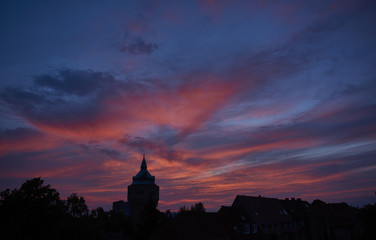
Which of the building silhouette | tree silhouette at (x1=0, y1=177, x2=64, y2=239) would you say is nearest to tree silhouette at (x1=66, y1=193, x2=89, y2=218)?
the building silhouette

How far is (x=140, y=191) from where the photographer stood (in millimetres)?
122750

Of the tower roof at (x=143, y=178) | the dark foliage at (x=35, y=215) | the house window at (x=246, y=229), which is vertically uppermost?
the tower roof at (x=143, y=178)

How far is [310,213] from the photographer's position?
287 ft

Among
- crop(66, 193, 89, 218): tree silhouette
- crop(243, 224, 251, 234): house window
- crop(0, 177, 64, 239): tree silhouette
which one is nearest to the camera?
crop(0, 177, 64, 239): tree silhouette

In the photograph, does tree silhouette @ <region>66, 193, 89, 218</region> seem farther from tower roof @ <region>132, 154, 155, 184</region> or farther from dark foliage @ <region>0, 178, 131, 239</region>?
dark foliage @ <region>0, 178, 131, 239</region>

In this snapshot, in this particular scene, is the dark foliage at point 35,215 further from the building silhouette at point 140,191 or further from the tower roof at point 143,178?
the tower roof at point 143,178

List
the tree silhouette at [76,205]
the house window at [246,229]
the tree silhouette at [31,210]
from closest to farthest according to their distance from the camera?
1. the tree silhouette at [31,210]
2. the house window at [246,229]
3. the tree silhouette at [76,205]

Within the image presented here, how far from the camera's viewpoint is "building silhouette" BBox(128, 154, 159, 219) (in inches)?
4737

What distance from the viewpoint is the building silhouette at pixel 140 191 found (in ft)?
395

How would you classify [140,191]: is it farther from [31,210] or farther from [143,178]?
[31,210]

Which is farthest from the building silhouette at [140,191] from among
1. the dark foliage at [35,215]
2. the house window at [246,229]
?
the dark foliage at [35,215]

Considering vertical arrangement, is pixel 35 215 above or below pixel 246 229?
above

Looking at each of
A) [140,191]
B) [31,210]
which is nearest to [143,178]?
[140,191]

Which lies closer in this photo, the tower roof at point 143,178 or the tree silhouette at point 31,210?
the tree silhouette at point 31,210
